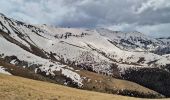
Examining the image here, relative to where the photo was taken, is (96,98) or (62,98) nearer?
(62,98)

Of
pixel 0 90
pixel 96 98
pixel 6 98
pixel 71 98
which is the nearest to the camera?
pixel 6 98

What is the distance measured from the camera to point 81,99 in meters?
59.7

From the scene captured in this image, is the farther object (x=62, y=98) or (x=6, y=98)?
(x=62, y=98)

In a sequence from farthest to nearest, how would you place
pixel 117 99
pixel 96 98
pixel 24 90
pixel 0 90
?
pixel 117 99 → pixel 96 98 → pixel 24 90 → pixel 0 90

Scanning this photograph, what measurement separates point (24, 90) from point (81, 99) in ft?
34.4

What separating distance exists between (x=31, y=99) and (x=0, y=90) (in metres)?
3.90

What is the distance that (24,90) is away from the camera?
5266 cm

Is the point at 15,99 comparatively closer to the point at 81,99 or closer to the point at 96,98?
the point at 81,99

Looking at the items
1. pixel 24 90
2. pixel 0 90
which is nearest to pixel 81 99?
pixel 24 90

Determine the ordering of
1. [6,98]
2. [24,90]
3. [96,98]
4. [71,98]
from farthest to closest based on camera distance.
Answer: [96,98]
[71,98]
[24,90]
[6,98]

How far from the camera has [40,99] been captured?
165 feet

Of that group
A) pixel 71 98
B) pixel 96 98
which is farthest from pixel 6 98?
pixel 96 98

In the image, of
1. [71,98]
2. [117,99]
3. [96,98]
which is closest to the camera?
[71,98]

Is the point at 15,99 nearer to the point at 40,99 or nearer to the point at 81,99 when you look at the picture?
the point at 40,99
